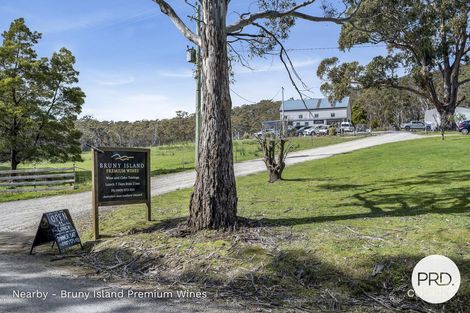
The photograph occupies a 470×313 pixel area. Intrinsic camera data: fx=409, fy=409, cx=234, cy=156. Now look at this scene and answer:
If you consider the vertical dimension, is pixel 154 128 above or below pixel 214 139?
above

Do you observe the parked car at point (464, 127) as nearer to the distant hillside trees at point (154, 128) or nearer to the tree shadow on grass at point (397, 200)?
the tree shadow on grass at point (397, 200)

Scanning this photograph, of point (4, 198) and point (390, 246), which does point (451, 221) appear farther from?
point (4, 198)

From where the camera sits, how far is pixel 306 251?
537 cm

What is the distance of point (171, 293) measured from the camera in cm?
464

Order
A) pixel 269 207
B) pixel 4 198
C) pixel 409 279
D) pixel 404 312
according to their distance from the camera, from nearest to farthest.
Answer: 1. pixel 404 312
2. pixel 409 279
3. pixel 269 207
4. pixel 4 198

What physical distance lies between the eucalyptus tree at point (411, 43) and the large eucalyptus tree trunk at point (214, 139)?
385 cm

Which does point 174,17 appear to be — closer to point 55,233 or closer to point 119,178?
point 119,178

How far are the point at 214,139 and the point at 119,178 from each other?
2123mm

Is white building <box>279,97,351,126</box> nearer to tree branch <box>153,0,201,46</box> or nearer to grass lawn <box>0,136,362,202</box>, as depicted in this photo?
grass lawn <box>0,136,362,202</box>

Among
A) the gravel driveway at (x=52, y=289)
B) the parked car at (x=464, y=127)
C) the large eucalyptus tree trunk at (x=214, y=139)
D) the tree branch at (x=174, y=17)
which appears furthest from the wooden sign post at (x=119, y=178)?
the parked car at (x=464, y=127)

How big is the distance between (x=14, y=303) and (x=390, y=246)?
4.48 m

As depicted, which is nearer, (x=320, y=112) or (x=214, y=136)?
(x=214, y=136)

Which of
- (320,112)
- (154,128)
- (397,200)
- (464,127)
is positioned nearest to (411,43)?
(397,200)

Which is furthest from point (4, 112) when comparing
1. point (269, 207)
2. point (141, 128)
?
point (141, 128)
